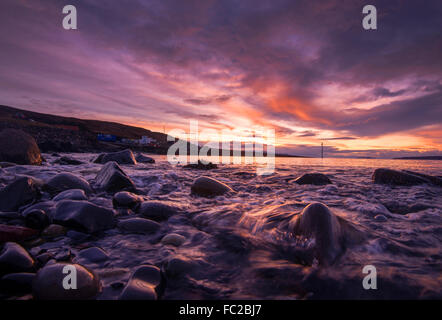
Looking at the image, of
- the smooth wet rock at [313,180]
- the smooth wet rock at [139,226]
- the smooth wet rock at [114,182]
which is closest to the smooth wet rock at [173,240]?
the smooth wet rock at [139,226]

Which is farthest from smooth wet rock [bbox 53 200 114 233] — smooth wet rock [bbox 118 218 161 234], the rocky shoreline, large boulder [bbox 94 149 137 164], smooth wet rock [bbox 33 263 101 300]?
large boulder [bbox 94 149 137 164]

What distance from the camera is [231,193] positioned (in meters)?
5.17

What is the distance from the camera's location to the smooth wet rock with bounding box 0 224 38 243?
78.1 inches

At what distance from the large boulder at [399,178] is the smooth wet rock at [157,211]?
8.12 meters

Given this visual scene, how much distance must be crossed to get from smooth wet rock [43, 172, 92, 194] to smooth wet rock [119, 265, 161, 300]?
3.44 metres

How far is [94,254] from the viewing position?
191 cm

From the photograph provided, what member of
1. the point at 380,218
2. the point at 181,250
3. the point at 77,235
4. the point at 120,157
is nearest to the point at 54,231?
the point at 77,235

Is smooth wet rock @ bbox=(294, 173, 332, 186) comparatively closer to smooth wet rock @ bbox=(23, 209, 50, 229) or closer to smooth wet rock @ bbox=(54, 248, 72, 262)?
smooth wet rock @ bbox=(54, 248, 72, 262)

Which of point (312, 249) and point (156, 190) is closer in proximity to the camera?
point (312, 249)

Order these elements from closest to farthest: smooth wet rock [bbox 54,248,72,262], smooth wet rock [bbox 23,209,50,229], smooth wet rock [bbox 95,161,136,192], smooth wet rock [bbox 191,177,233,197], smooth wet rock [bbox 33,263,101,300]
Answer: smooth wet rock [bbox 33,263,101,300], smooth wet rock [bbox 54,248,72,262], smooth wet rock [bbox 23,209,50,229], smooth wet rock [bbox 95,161,136,192], smooth wet rock [bbox 191,177,233,197]

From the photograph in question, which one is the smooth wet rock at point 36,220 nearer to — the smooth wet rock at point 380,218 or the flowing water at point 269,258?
the flowing water at point 269,258
